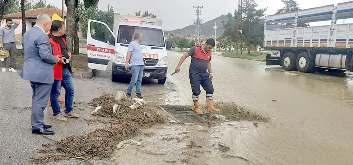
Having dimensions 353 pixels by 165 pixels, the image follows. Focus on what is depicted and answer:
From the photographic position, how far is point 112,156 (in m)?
6.15

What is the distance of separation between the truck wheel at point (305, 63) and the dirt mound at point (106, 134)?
608 inches

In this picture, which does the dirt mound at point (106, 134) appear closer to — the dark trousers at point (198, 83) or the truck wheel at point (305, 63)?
the dark trousers at point (198, 83)

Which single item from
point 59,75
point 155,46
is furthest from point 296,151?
point 155,46

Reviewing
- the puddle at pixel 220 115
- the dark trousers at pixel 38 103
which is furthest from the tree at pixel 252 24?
the dark trousers at pixel 38 103

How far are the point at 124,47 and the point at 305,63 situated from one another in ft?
37.6

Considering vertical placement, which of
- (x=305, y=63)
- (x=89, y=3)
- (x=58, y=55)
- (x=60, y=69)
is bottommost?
(x=305, y=63)

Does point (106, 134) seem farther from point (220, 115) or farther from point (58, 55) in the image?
point (220, 115)

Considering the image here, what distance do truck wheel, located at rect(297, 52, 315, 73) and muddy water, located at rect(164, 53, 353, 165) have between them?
4781mm

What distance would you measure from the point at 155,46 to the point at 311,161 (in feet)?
31.7

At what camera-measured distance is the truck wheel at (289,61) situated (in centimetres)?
2472

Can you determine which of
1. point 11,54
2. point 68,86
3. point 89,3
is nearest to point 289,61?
point 89,3

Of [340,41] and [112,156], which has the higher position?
[340,41]

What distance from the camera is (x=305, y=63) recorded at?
77.3 feet

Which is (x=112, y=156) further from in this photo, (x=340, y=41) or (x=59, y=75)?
(x=340, y=41)
